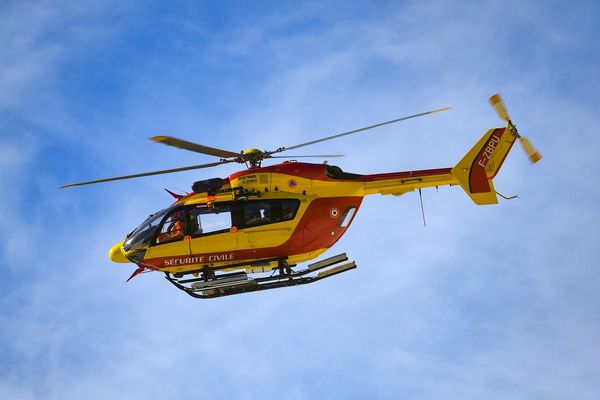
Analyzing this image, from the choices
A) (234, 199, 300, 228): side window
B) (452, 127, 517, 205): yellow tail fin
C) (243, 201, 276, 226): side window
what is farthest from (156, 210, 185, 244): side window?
(452, 127, 517, 205): yellow tail fin

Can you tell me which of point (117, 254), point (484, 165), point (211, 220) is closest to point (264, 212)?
point (211, 220)

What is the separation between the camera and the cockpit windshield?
17188mm

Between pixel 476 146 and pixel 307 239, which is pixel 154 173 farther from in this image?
pixel 476 146

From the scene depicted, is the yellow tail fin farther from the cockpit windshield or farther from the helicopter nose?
the helicopter nose

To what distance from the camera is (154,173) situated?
16547mm

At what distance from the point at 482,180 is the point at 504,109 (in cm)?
214

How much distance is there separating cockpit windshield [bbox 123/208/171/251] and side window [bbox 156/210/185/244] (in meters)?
0.20

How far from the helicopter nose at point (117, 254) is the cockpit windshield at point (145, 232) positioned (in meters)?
0.35

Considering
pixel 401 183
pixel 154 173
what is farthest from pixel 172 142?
pixel 401 183

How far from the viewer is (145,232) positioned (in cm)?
1727

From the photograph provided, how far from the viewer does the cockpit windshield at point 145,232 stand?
17188 millimetres

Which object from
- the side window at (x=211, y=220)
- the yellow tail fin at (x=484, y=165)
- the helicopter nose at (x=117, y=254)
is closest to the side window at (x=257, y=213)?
the side window at (x=211, y=220)

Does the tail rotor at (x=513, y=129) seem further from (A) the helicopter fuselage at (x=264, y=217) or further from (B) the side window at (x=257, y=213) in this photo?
(B) the side window at (x=257, y=213)

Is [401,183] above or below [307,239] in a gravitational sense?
above
